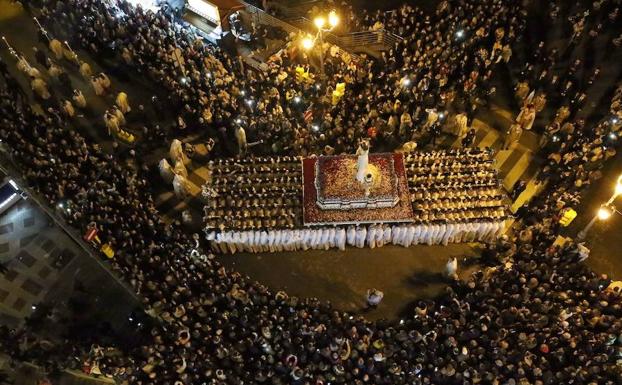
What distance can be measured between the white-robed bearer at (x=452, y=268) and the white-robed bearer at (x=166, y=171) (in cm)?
900

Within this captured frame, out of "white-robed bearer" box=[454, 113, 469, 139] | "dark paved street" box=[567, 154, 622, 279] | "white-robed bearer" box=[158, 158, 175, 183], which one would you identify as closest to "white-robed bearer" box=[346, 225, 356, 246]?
"white-robed bearer" box=[454, 113, 469, 139]

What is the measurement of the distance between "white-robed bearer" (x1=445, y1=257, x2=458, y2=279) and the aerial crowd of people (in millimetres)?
477

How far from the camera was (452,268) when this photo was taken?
14.6 meters

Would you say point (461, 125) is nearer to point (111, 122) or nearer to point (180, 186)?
point (180, 186)

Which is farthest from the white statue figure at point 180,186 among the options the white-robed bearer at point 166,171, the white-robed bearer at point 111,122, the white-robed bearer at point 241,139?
the white-robed bearer at point 111,122

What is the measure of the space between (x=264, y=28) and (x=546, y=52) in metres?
11.0

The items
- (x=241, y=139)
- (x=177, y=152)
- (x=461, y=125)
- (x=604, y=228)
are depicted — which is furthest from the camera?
(x=461, y=125)

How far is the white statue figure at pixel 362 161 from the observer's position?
1416 cm

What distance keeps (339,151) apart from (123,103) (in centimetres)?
803

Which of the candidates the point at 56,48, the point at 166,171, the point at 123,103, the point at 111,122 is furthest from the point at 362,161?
the point at 56,48

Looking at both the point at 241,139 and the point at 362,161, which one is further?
the point at 241,139

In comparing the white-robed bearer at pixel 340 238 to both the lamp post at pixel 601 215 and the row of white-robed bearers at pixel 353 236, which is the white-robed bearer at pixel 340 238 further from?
the lamp post at pixel 601 215

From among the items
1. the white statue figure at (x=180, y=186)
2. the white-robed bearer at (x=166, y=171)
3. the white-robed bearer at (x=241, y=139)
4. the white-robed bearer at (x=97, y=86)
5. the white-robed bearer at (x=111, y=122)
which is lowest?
the white statue figure at (x=180, y=186)

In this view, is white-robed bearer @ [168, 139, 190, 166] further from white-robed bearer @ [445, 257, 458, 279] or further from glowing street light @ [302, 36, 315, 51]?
white-robed bearer @ [445, 257, 458, 279]
